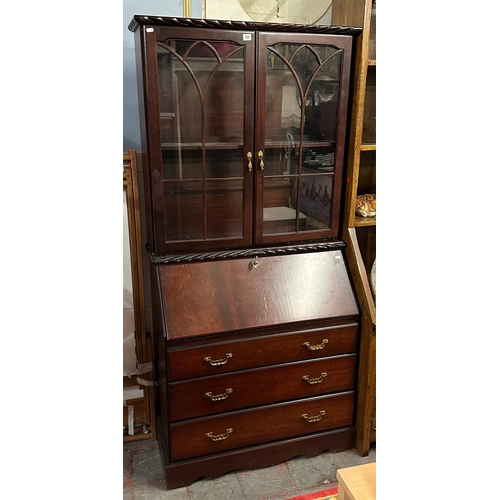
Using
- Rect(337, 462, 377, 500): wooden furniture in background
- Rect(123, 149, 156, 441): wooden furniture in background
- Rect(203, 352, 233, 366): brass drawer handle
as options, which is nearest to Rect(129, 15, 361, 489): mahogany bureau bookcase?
Rect(203, 352, 233, 366): brass drawer handle

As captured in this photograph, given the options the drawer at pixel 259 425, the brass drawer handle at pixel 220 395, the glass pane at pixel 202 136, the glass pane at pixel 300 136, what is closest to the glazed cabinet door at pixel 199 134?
the glass pane at pixel 202 136

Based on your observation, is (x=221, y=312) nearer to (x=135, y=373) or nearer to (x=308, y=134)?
(x=135, y=373)

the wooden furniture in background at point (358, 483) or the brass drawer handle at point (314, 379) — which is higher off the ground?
the wooden furniture in background at point (358, 483)

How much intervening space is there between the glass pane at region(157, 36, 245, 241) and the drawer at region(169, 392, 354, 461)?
2.40 feet

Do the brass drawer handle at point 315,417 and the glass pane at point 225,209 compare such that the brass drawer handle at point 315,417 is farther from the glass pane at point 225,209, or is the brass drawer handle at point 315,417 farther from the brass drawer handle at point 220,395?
the glass pane at point 225,209

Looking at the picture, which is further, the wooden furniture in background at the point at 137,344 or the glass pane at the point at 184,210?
the wooden furniture in background at the point at 137,344

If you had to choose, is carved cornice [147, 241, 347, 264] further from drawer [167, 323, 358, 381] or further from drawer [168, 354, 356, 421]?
drawer [168, 354, 356, 421]

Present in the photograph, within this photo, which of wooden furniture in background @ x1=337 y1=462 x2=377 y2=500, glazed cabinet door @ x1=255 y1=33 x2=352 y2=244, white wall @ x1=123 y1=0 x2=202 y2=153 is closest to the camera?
wooden furniture in background @ x1=337 y1=462 x2=377 y2=500

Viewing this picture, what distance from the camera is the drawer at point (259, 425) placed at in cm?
186

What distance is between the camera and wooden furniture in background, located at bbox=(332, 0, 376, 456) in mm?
1894

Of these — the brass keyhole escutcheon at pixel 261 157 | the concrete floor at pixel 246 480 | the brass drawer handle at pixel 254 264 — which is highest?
the brass keyhole escutcheon at pixel 261 157

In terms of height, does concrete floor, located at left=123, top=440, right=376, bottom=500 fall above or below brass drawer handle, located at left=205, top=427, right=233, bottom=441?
below

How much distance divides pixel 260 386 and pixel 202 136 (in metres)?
1.01

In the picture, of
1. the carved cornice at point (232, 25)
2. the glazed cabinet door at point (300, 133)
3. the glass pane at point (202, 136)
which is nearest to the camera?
the carved cornice at point (232, 25)
